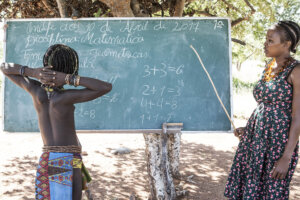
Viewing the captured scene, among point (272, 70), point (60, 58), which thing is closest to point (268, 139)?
point (272, 70)

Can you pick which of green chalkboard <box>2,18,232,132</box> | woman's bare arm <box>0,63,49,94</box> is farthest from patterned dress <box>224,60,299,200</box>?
woman's bare arm <box>0,63,49,94</box>

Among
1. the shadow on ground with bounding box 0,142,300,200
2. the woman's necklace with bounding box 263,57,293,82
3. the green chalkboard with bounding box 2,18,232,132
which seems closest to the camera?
the woman's necklace with bounding box 263,57,293,82

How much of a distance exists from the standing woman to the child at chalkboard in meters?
1.33

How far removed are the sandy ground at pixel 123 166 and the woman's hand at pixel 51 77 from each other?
2.13m

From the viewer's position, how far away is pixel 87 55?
333cm

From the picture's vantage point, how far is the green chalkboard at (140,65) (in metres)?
3.25

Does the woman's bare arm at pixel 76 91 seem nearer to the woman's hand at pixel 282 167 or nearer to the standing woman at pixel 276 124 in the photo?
the standing woman at pixel 276 124

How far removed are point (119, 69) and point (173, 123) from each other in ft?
2.99

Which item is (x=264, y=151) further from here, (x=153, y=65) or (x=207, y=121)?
(x=153, y=65)

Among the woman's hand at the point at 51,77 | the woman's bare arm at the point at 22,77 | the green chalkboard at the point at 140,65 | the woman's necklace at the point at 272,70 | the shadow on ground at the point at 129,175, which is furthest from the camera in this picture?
the shadow on ground at the point at 129,175

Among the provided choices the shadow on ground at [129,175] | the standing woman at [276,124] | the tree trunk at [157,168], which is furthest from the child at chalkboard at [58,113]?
the shadow on ground at [129,175]

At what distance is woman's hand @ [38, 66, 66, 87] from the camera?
1971 mm

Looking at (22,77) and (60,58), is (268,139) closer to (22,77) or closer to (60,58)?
(60,58)

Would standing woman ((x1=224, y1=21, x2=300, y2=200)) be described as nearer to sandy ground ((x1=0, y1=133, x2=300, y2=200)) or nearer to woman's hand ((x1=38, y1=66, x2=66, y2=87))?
woman's hand ((x1=38, y1=66, x2=66, y2=87))
